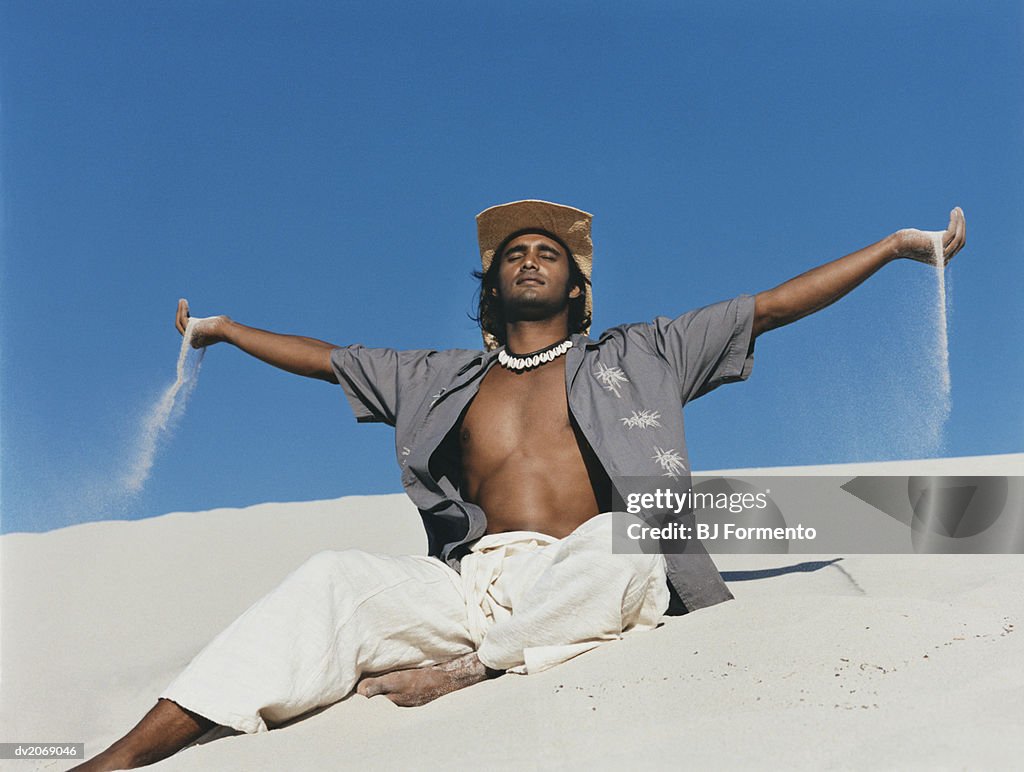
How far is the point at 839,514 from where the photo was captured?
15.9 ft

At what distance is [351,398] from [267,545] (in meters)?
2.41

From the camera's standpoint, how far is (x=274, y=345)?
388 centimetres

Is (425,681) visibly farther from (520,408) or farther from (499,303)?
(499,303)

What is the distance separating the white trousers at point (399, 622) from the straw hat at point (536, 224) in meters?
1.53

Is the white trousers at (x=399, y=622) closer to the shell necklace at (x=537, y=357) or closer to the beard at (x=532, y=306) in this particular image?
the shell necklace at (x=537, y=357)

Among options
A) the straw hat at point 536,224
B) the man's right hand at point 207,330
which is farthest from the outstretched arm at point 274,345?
the straw hat at point 536,224

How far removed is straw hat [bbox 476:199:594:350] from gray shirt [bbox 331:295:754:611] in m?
0.57

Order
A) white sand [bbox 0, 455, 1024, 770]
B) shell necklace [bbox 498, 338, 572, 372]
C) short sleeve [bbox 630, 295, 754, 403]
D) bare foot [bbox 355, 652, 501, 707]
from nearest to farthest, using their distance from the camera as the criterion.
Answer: white sand [bbox 0, 455, 1024, 770] < bare foot [bbox 355, 652, 501, 707] < short sleeve [bbox 630, 295, 754, 403] < shell necklace [bbox 498, 338, 572, 372]

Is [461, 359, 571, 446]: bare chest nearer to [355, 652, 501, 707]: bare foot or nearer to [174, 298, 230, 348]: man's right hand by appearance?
[355, 652, 501, 707]: bare foot

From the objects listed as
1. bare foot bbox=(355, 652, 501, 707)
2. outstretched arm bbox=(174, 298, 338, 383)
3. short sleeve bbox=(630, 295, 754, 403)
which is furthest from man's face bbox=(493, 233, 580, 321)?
bare foot bbox=(355, 652, 501, 707)

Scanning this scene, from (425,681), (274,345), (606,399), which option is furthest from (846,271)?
(274,345)

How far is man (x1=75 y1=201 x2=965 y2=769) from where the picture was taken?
2473 millimetres

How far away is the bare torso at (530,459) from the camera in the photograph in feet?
10.7

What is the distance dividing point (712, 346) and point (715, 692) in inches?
61.9
